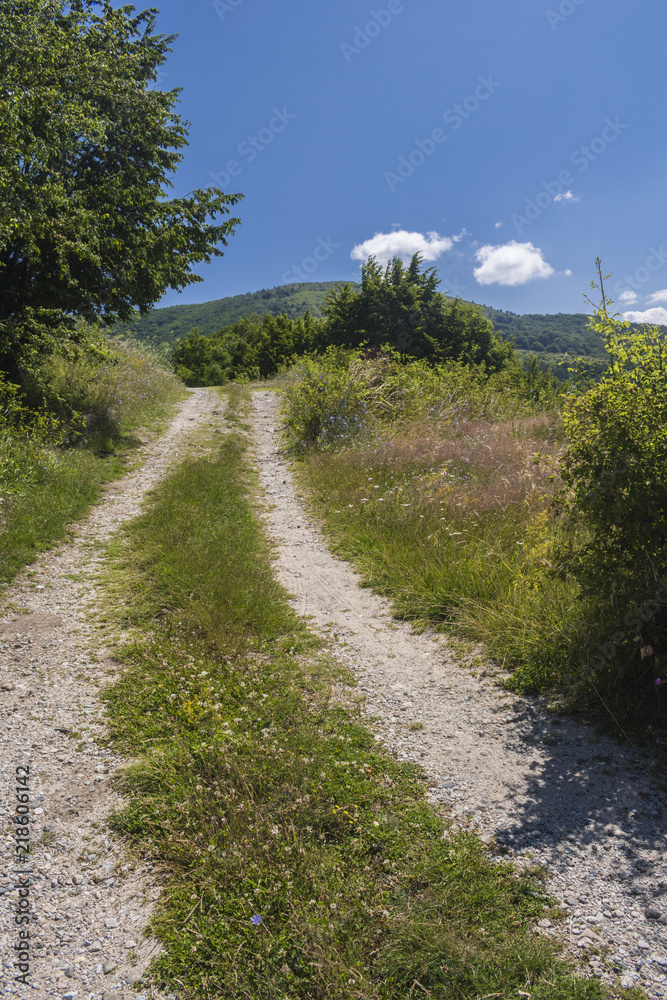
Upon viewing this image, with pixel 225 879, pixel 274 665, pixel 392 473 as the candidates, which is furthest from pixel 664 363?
pixel 392 473

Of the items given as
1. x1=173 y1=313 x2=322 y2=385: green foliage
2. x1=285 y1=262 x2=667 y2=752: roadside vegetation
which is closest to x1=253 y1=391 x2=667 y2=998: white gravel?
x1=285 y1=262 x2=667 y2=752: roadside vegetation

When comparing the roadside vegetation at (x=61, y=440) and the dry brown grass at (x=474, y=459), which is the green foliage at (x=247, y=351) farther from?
the dry brown grass at (x=474, y=459)

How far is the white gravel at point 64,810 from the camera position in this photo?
212 cm

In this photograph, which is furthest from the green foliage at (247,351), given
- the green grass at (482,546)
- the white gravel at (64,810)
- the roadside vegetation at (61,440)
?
the white gravel at (64,810)

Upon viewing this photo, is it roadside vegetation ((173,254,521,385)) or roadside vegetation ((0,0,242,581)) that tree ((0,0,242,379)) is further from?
roadside vegetation ((173,254,521,385))

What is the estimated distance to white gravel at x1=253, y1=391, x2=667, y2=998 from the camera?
7.41 feet

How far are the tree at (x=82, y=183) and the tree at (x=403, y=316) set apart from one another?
1188 cm

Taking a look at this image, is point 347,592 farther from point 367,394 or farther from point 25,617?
point 367,394

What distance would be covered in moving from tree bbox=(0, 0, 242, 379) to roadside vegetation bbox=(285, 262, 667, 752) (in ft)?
19.8

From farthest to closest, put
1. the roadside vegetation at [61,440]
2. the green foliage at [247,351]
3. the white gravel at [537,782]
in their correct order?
the green foliage at [247,351]
the roadside vegetation at [61,440]
the white gravel at [537,782]

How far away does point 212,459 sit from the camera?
11.3 metres

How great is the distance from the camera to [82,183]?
1131 cm

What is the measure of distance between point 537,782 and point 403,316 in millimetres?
23367

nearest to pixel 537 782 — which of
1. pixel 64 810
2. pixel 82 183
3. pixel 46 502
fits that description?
pixel 64 810
